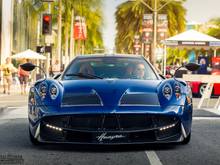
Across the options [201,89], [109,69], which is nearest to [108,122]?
[109,69]

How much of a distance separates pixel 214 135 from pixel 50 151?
9.48ft

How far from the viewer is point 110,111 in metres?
6.54

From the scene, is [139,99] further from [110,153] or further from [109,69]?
[109,69]

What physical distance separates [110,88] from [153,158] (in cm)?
108

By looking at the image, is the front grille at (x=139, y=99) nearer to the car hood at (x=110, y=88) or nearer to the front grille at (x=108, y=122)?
the car hood at (x=110, y=88)

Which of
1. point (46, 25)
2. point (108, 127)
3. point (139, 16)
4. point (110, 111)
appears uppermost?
point (139, 16)

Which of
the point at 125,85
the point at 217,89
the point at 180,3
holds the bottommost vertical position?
the point at 217,89

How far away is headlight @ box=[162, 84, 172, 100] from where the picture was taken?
6918mm

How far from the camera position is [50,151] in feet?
22.3

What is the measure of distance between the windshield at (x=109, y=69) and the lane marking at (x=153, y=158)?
4.87ft

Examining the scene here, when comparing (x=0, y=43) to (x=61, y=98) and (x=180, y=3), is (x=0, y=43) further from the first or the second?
(x=61, y=98)

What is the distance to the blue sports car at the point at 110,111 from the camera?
658 centimetres

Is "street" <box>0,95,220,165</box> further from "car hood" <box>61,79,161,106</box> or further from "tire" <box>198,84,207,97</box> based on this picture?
"tire" <box>198,84,207,97</box>

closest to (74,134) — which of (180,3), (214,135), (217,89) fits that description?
(214,135)
